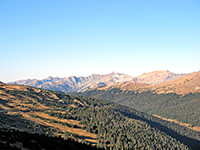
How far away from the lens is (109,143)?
172625 millimetres

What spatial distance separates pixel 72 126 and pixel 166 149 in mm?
105573

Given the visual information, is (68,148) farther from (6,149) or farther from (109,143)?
(109,143)

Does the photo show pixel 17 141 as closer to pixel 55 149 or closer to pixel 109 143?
pixel 55 149

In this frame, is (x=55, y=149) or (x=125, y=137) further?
A: (x=125, y=137)

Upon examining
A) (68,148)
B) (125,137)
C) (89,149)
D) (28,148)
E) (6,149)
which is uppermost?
(6,149)

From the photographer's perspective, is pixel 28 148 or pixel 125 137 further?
pixel 125 137

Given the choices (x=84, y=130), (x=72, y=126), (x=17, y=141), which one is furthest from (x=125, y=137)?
(x=17, y=141)

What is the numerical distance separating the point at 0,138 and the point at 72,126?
15911 centimetres

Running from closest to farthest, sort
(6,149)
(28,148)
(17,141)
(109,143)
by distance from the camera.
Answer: (6,149)
(28,148)
(17,141)
(109,143)

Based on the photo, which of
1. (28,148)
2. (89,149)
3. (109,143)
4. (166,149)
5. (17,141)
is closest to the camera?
(28,148)

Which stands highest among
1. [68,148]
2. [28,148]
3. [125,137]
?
[28,148]

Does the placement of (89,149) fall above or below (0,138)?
below

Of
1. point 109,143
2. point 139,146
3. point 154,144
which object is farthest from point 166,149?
point 109,143

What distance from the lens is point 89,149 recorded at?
207ft
